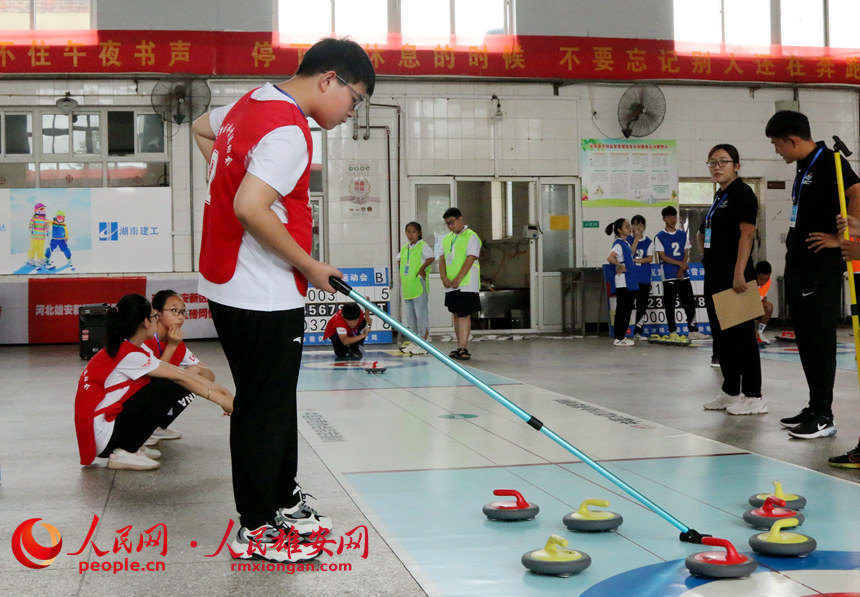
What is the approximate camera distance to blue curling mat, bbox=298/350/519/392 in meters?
7.48

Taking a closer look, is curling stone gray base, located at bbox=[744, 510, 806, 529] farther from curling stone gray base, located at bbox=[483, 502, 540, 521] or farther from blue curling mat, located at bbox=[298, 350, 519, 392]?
blue curling mat, located at bbox=[298, 350, 519, 392]

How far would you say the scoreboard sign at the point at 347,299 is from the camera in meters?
12.2

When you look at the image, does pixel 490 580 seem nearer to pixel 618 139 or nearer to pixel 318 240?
pixel 318 240

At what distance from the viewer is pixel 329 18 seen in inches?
537

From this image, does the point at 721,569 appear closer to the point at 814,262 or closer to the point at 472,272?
the point at 814,262

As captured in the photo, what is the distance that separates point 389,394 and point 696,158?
9.47m

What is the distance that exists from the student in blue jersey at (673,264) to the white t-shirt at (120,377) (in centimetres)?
909

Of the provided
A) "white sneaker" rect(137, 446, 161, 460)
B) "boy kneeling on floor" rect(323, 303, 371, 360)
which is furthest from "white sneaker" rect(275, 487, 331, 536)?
"boy kneeling on floor" rect(323, 303, 371, 360)

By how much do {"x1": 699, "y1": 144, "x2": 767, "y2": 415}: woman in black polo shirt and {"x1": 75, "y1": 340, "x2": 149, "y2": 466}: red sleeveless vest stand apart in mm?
3495

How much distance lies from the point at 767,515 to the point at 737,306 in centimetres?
254

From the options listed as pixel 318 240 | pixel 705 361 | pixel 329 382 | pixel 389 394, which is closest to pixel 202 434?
pixel 389 394

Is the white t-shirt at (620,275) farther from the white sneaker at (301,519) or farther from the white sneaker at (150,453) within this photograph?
the white sneaker at (301,519)

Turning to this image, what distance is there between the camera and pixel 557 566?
8.34 ft

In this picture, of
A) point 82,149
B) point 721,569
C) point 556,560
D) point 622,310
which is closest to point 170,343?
point 556,560
